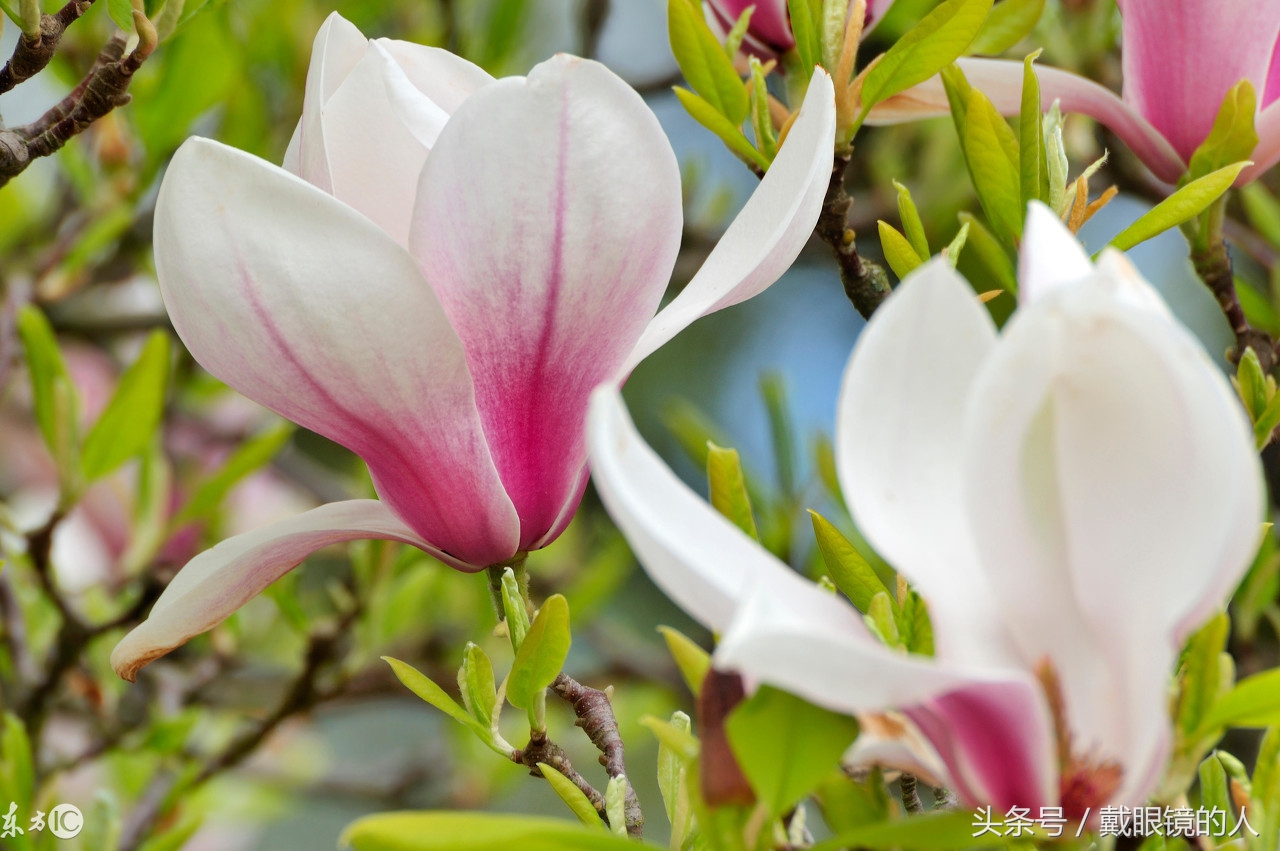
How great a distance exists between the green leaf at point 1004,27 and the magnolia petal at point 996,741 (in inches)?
13.4

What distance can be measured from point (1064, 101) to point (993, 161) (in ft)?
0.27

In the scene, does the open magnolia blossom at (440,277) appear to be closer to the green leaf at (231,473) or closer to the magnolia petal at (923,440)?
the magnolia petal at (923,440)

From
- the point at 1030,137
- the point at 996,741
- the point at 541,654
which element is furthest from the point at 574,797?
the point at 1030,137

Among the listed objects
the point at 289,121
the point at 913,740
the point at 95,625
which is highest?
the point at 913,740

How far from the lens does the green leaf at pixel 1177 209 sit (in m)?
0.39

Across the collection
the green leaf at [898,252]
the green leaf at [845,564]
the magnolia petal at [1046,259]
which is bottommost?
the green leaf at [845,564]

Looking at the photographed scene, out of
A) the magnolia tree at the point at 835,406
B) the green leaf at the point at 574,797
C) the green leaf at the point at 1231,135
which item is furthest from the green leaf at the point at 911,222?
the green leaf at the point at 574,797

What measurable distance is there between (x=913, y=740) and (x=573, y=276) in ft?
0.54

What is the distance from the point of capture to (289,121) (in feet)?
3.75

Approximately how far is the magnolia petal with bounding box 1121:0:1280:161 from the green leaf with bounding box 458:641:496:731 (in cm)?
33

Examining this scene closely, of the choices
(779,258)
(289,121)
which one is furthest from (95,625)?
(779,258)

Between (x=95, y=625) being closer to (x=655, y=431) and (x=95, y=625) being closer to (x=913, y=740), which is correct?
(x=913, y=740)

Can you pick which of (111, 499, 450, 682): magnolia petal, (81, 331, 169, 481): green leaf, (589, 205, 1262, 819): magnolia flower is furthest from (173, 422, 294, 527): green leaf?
(589, 205, 1262, 819): magnolia flower

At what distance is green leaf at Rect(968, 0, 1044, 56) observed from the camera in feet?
1.66
